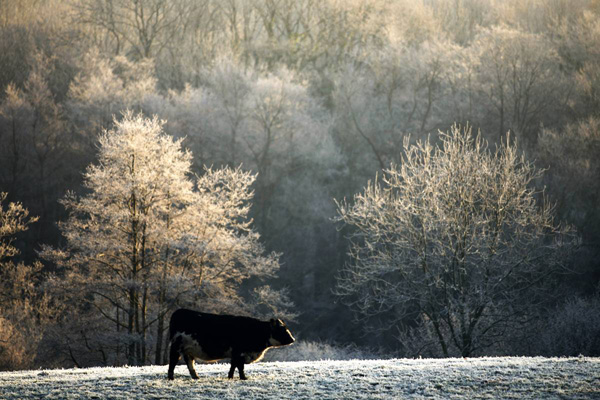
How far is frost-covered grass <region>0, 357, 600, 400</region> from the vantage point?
1358 centimetres

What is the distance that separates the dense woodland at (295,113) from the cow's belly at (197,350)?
76.9 feet

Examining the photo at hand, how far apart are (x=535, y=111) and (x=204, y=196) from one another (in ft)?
118

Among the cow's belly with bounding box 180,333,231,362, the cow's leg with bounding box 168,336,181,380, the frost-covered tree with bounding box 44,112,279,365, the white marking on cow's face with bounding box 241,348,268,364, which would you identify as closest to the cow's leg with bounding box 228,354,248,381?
the white marking on cow's face with bounding box 241,348,268,364

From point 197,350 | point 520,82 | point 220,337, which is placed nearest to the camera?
point 197,350

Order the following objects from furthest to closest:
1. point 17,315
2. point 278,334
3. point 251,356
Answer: point 17,315 → point 251,356 → point 278,334

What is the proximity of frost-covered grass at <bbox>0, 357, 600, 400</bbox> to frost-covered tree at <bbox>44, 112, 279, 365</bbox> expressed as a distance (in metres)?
18.2

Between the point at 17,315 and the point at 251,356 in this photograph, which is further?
the point at 17,315

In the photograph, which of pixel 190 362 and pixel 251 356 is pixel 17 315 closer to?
A: pixel 190 362

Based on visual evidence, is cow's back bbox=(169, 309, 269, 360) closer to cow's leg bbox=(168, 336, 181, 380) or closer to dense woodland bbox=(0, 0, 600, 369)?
cow's leg bbox=(168, 336, 181, 380)

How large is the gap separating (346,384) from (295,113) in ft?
183

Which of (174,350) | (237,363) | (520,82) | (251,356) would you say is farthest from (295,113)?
(174,350)

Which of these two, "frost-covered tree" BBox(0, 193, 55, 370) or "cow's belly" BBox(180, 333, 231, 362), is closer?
"cow's belly" BBox(180, 333, 231, 362)

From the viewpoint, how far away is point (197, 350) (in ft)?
48.2

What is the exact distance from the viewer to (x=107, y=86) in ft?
205
